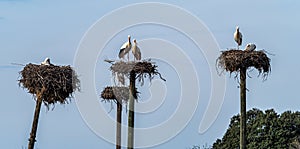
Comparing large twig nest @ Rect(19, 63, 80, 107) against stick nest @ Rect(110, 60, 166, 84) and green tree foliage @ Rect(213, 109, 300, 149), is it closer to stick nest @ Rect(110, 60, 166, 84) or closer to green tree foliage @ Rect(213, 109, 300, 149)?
stick nest @ Rect(110, 60, 166, 84)

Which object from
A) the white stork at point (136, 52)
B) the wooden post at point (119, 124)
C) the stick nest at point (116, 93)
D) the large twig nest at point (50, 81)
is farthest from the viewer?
the wooden post at point (119, 124)

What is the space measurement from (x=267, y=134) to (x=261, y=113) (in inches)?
73.0

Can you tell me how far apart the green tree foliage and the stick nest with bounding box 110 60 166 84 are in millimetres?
26764

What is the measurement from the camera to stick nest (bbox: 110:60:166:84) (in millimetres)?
25438

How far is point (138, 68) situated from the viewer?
1005 inches

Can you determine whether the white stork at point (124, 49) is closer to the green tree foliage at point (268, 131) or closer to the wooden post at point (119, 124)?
the wooden post at point (119, 124)

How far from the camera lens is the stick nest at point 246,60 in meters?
26.7

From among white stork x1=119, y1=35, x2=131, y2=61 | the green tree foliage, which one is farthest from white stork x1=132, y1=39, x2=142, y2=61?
the green tree foliage

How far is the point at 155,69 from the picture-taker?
2561 centimetres

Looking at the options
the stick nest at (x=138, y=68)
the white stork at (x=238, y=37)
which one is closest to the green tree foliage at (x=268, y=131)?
the white stork at (x=238, y=37)

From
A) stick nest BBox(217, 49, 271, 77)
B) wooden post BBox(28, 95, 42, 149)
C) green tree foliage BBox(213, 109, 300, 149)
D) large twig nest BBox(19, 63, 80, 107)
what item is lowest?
wooden post BBox(28, 95, 42, 149)

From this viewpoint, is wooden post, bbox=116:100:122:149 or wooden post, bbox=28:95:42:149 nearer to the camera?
wooden post, bbox=28:95:42:149

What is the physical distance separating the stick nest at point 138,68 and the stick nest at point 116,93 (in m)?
2.96

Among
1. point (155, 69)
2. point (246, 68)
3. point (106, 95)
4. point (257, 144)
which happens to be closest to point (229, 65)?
point (246, 68)
